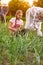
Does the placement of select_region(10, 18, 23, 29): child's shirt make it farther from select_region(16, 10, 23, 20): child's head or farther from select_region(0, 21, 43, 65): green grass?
select_region(0, 21, 43, 65): green grass

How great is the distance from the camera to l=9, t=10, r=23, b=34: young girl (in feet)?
9.97

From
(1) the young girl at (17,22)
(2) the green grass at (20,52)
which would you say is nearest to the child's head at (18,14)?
(1) the young girl at (17,22)

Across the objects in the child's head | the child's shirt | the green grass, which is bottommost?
the green grass

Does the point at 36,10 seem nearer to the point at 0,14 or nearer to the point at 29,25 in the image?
the point at 29,25

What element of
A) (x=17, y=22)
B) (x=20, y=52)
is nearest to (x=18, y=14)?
(x=17, y=22)

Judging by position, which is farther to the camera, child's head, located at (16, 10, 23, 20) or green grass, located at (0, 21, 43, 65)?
child's head, located at (16, 10, 23, 20)

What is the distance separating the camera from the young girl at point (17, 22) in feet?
9.97

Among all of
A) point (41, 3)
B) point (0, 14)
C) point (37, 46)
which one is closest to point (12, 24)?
point (0, 14)

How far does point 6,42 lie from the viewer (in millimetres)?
2377

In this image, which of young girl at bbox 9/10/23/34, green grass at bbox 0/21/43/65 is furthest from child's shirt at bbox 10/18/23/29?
green grass at bbox 0/21/43/65

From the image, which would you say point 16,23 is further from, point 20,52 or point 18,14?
point 20,52

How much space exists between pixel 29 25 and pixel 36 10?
0.66 feet

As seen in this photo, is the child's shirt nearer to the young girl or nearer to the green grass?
the young girl

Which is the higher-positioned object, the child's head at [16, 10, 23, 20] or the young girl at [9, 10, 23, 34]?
the child's head at [16, 10, 23, 20]
